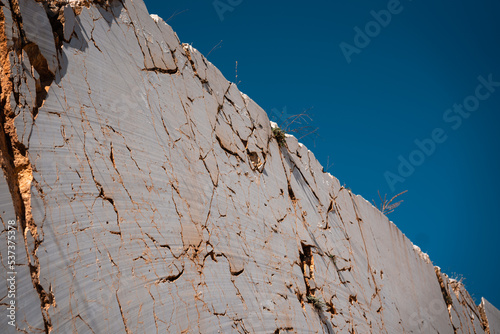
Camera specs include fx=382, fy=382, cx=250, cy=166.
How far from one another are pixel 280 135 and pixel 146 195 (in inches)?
68.4

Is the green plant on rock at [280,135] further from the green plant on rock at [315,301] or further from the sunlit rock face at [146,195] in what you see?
the green plant on rock at [315,301]

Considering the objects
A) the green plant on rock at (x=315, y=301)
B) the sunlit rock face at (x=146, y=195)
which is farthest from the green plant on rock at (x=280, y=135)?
the green plant on rock at (x=315, y=301)

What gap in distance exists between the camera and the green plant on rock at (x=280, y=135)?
11.5ft

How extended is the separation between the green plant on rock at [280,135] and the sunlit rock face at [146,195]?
2 centimetres

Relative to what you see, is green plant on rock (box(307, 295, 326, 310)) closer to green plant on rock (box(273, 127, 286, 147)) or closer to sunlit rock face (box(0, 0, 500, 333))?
sunlit rock face (box(0, 0, 500, 333))

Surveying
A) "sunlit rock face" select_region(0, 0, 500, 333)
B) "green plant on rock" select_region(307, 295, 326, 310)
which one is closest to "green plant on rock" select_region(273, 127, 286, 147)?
"sunlit rock face" select_region(0, 0, 500, 333)

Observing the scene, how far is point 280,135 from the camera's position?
11.6 ft

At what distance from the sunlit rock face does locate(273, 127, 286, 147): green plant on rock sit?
21 mm

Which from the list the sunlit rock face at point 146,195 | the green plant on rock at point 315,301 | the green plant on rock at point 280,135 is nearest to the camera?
the sunlit rock face at point 146,195

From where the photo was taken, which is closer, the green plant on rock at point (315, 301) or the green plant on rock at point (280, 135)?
the green plant on rock at point (315, 301)

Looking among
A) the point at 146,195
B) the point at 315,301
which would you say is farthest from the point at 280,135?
the point at 146,195

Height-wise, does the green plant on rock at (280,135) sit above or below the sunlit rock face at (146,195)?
above

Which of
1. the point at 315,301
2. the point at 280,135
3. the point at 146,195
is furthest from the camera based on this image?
the point at 280,135

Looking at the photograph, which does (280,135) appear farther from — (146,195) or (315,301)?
(146,195)
